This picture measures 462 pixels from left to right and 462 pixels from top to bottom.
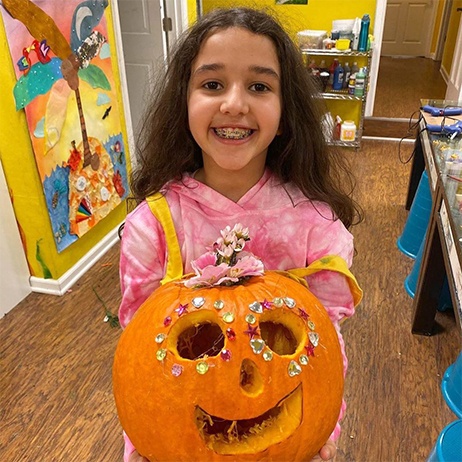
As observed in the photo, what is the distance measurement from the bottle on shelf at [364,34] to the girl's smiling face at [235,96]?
3.59 metres

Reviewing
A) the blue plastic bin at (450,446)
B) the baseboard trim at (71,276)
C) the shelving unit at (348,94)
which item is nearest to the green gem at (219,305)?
the blue plastic bin at (450,446)

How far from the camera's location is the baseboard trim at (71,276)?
8.02 feet

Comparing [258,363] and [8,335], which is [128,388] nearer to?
[258,363]

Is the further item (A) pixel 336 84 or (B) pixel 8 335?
(A) pixel 336 84

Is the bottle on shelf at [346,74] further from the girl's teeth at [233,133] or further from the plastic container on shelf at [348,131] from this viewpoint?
the girl's teeth at [233,133]

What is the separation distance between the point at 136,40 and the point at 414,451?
321cm

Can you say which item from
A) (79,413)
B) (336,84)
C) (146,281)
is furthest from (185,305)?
(336,84)

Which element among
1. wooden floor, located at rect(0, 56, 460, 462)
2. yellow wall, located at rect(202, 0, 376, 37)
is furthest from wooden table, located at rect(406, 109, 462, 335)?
yellow wall, located at rect(202, 0, 376, 37)

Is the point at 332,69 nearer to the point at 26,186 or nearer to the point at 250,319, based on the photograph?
the point at 26,186

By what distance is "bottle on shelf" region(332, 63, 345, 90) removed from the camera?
169 inches

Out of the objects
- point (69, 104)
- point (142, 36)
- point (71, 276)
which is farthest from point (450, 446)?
point (142, 36)

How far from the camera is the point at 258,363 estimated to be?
700mm

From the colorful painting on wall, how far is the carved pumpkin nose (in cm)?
173

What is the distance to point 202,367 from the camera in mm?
690
